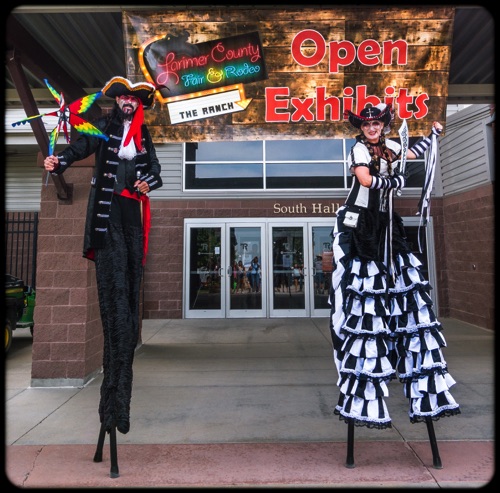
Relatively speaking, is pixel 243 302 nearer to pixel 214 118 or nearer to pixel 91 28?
pixel 214 118

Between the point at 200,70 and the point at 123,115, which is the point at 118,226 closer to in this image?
the point at 123,115

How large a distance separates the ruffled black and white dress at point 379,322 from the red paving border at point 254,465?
34 centimetres

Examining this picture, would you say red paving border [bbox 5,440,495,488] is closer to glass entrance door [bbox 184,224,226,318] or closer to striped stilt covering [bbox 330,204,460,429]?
striped stilt covering [bbox 330,204,460,429]

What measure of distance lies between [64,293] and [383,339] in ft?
12.7

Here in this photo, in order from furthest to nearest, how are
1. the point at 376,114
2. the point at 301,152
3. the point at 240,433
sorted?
the point at 301,152
the point at 240,433
the point at 376,114

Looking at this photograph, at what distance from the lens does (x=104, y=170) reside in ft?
9.03

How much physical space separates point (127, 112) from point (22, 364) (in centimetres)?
501

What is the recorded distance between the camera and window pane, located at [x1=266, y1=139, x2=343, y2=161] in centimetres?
1034

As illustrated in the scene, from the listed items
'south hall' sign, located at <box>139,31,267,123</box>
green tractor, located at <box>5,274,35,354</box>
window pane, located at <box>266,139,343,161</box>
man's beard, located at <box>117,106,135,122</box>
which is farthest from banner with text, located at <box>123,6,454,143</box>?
window pane, located at <box>266,139,343,161</box>

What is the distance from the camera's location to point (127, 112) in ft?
9.50

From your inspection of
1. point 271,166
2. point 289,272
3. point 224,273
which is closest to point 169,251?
point 224,273

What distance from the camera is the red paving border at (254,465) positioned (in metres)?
2.47

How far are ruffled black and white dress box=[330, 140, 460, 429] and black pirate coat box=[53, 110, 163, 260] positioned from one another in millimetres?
1570

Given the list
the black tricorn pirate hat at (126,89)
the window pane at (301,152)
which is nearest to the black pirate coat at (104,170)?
the black tricorn pirate hat at (126,89)
